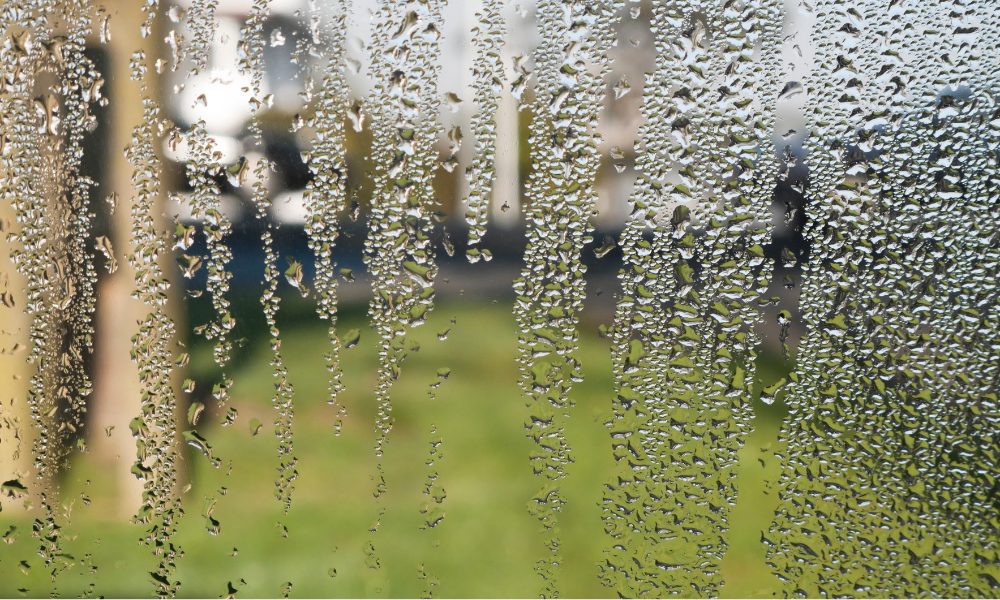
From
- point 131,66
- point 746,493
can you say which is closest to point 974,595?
point 746,493

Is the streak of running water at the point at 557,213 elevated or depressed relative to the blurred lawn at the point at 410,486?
elevated

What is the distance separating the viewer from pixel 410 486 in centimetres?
87

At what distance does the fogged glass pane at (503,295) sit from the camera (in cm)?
79

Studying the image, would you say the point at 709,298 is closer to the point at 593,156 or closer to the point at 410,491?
the point at 593,156

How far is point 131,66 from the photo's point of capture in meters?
0.86

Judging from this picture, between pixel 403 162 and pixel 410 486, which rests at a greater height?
pixel 403 162

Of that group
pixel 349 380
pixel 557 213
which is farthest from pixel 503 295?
pixel 349 380

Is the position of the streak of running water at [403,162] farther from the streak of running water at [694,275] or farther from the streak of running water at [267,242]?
the streak of running water at [694,275]

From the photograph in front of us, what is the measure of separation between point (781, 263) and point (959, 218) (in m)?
0.19

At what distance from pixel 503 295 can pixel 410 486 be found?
0.26m

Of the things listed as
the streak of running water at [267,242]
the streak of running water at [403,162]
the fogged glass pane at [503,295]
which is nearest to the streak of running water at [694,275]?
the fogged glass pane at [503,295]

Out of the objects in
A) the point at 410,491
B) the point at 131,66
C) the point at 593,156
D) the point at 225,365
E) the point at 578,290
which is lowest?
the point at 410,491

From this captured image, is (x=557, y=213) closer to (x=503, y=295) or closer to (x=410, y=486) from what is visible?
(x=503, y=295)

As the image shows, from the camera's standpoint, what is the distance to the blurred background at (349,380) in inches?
32.6
